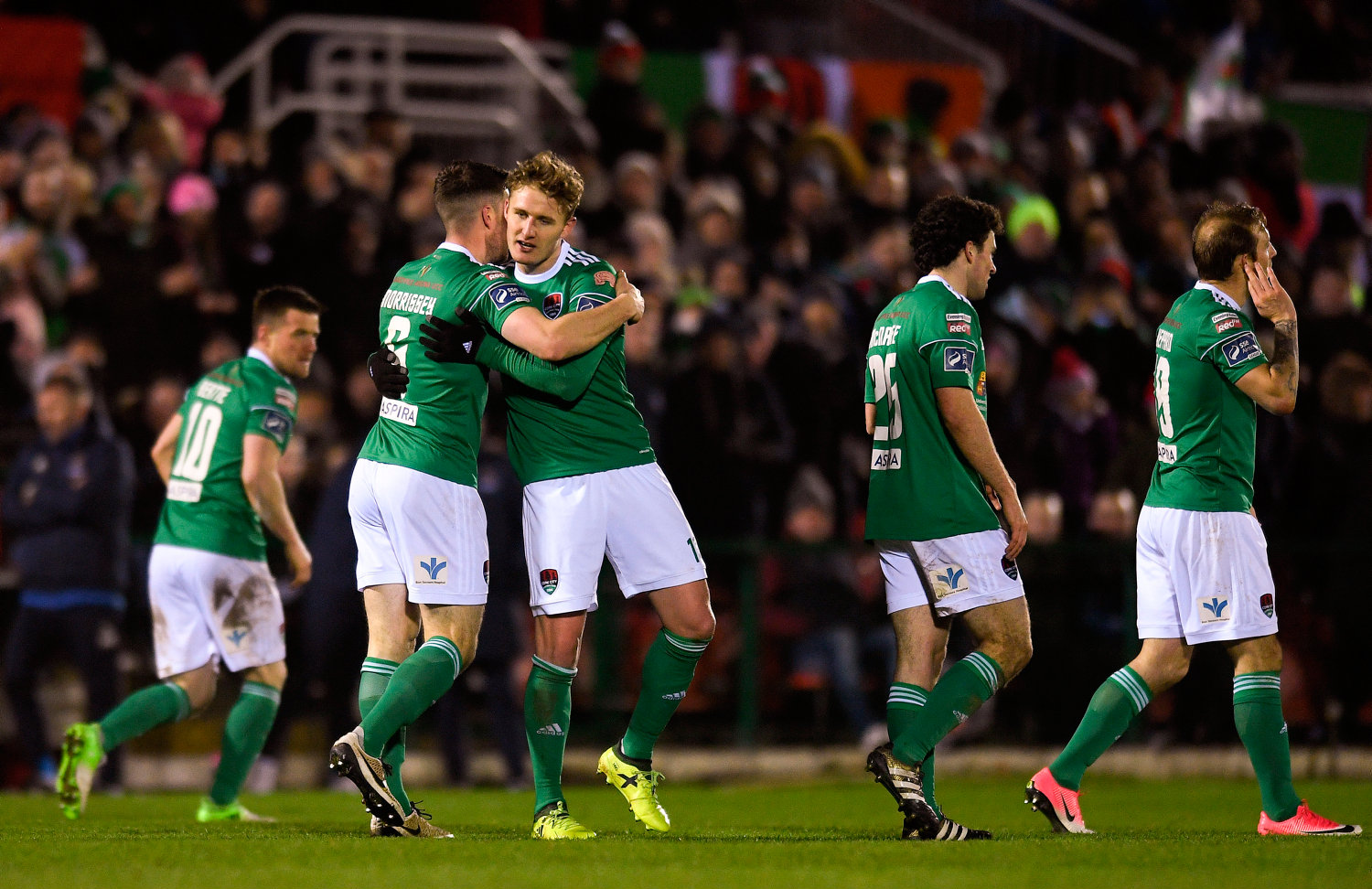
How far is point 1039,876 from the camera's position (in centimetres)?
602

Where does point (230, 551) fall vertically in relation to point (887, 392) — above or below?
below

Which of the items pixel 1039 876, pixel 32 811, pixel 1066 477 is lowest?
pixel 32 811

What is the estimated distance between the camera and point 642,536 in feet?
23.7

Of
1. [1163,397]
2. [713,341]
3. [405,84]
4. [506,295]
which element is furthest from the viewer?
[405,84]

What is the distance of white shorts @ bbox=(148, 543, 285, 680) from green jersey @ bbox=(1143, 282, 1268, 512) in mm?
4140

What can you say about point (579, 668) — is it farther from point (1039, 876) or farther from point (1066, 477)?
point (1039, 876)

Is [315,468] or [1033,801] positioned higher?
[315,468]

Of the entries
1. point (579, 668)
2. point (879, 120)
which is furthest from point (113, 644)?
point (879, 120)

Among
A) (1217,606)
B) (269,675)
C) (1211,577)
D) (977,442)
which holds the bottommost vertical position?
(269,675)

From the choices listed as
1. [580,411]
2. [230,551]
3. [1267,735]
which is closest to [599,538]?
[580,411]

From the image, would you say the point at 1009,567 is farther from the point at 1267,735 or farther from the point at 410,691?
the point at 410,691

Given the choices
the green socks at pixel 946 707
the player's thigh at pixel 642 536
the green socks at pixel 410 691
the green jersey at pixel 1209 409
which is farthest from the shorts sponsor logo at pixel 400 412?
the green jersey at pixel 1209 409

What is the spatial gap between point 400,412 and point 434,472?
0.29 metres

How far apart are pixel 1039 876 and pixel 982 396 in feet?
6.93
